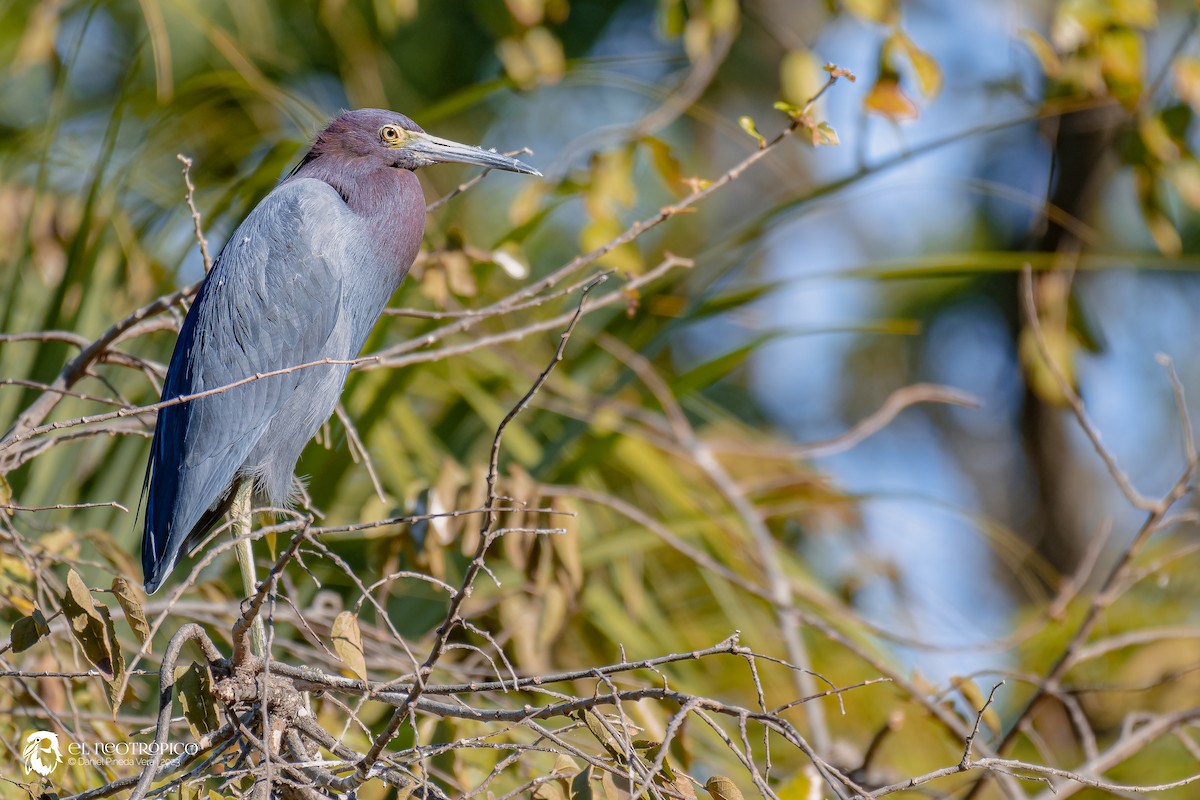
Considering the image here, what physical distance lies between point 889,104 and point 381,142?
1208 millimetres

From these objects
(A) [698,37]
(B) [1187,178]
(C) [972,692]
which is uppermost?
(A) [698,37]

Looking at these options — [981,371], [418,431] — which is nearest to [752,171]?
[981,371]

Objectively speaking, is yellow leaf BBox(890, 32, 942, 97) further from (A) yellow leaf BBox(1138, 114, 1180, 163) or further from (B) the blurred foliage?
(A) yellow leaf BBox(1138, 114, 1180, 163)

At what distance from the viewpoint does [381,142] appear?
8.55 ft

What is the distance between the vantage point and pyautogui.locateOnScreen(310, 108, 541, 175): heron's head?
259 centimetres

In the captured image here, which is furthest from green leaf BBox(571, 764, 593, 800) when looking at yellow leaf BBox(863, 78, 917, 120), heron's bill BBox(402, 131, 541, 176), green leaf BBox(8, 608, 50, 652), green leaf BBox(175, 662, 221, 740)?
yellow leaf BBox(863, 78, 917, 120)

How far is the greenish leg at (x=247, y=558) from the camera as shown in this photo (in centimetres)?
203

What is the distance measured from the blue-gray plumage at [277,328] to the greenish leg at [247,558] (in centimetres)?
3

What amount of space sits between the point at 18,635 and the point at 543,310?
2.50m

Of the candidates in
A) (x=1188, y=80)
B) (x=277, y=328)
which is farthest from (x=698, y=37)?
(x=277, y=328)

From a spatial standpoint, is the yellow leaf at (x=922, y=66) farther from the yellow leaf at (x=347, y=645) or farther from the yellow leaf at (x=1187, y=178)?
the yellow leaf at (x=347, y=645)

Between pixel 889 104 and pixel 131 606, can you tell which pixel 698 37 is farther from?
pixel 131 606

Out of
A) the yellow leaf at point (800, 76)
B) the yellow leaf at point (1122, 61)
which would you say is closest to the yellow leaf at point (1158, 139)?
the yellow leaf at point (1122, 61)

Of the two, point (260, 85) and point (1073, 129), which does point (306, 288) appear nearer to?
point (260, 85)
